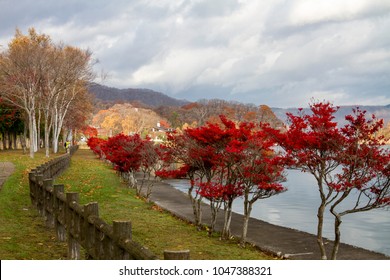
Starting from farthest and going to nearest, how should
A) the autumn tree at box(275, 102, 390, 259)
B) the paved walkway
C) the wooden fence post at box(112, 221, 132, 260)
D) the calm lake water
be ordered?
the calm lake water < the paved walkway < the autumn tree at box(275, 102, 390, 259) < the wooden fence post at box(112, 221, 132, 260)

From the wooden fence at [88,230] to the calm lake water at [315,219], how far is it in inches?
543

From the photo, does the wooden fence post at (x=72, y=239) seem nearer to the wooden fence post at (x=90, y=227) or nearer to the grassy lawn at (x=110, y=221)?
the grassy lawn at (x=110, y=221)

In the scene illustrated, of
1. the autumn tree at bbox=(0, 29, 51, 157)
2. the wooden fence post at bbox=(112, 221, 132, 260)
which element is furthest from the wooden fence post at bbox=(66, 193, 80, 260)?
the autumn tree at bbox=(0, 29, 51, 157)

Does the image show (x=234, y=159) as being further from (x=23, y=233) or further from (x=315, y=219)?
(x=315, y=219)

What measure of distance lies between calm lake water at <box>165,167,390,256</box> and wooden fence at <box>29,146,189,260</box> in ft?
45.2

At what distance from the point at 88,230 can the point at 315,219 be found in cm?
2172

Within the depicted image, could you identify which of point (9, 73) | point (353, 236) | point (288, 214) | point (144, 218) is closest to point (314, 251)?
point (144, 218)

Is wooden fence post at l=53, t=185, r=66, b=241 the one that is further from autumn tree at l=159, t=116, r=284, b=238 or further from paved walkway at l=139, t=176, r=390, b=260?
paved walkway at l=139, t=176, r=390, b=260

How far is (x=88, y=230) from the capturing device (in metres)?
7.85

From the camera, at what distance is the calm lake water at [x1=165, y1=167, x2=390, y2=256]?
21.8m

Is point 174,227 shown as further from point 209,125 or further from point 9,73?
point 9,73

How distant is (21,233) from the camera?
11.3 meters

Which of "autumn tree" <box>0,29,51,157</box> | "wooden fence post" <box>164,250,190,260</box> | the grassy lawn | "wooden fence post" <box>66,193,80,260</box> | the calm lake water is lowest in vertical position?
the calm lake water

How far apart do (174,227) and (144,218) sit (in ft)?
4.98
